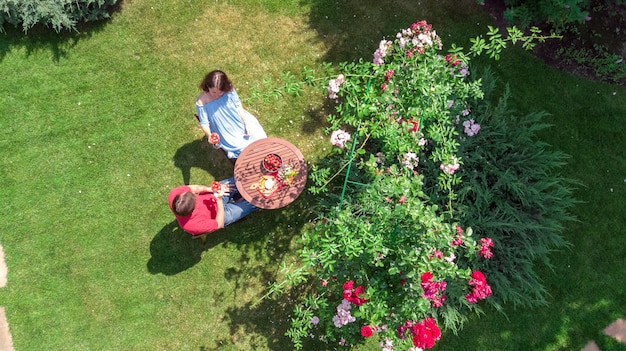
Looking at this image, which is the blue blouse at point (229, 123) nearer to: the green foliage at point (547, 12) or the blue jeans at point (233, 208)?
the blue jeans at point (233, 208)

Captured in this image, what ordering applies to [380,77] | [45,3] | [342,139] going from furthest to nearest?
1. [45,3]
2. [342,139]
3. [380,77]

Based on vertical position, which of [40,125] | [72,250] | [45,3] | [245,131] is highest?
[45,3]

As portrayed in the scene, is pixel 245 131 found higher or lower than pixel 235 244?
higher

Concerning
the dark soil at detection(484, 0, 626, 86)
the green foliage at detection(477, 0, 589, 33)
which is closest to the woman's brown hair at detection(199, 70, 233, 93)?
the green foliage at detection(477, 0, 589, 33)

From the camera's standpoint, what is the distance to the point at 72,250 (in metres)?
6.88

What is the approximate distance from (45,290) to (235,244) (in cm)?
319

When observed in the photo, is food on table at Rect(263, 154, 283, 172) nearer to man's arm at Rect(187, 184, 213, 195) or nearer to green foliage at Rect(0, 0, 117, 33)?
man's arm at Rect(187, 184, 213, 195)

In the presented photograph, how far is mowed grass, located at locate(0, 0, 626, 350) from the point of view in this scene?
6859mm

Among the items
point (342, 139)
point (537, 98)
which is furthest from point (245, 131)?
point (537, 98)

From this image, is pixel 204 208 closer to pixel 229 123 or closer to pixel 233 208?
pixel 233 208

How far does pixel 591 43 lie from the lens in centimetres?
733

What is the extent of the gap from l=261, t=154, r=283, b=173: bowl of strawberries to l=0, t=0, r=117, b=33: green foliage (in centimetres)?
395

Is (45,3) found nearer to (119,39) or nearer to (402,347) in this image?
(119,39)

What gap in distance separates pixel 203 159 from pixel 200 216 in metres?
1.54
